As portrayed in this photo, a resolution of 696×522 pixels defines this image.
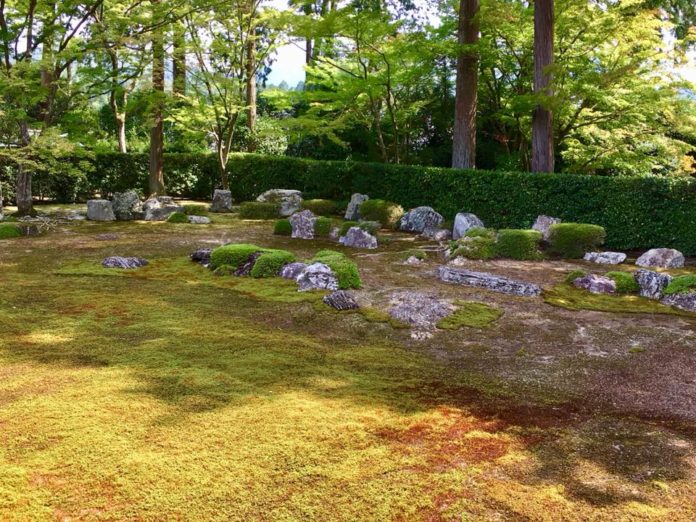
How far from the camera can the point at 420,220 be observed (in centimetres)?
1441

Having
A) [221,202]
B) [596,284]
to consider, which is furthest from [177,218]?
[596,284]

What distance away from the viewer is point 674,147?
14.5 metres

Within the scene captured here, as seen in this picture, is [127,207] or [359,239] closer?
[359,239]

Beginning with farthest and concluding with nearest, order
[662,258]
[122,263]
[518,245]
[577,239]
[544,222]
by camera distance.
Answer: [544,222], [577,239], [518,245], [662,258], [122,263]

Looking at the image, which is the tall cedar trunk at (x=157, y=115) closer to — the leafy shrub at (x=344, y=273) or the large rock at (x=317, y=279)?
the leafy shrub at (x=344, y=273)

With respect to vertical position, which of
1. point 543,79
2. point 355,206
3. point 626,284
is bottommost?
point 626,284

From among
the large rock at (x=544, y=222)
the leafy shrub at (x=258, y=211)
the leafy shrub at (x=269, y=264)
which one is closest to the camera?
the leafy shrub at (x=269, y=264)

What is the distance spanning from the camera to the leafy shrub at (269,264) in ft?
28.1

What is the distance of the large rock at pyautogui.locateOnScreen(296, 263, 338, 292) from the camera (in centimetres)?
776

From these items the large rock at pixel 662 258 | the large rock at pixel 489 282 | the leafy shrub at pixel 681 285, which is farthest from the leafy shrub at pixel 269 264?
the large rock at pixel 662 258

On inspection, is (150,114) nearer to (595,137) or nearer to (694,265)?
(595,137)

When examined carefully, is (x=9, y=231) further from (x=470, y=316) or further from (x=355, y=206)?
(x=470, y=316)

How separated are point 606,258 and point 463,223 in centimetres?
322

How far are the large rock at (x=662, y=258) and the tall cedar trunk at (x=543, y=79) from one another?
3767 millimetres
